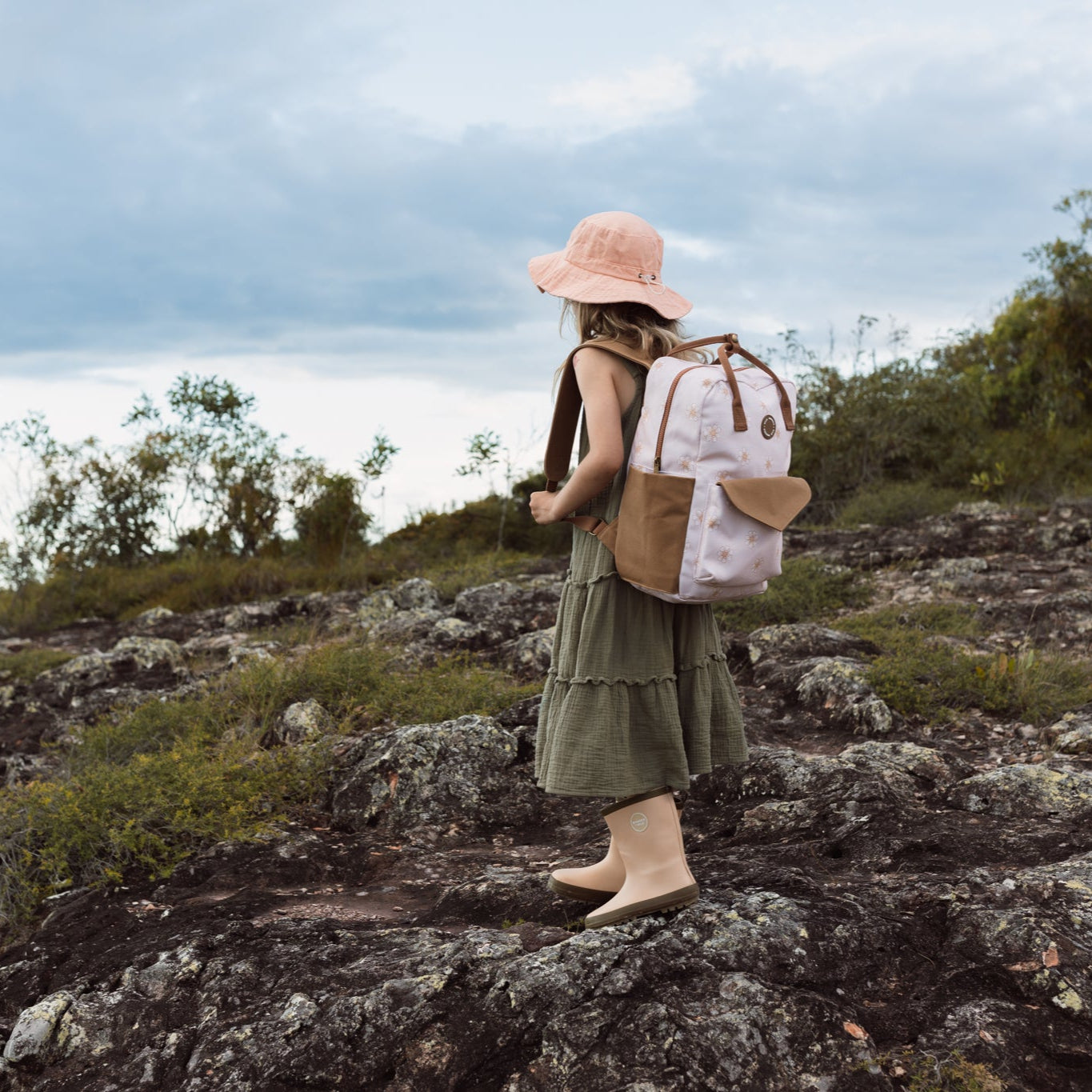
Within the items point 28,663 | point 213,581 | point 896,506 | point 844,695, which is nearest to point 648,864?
point 844,695

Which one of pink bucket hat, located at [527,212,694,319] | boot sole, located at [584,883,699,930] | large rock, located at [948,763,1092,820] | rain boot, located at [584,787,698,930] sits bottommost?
large rock, located at [948,763,1092,820]

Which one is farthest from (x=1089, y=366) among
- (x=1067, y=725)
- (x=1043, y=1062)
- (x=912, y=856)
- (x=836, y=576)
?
(x=1043, y=1062)

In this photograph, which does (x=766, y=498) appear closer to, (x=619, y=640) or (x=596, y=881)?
(x=619, y=640)

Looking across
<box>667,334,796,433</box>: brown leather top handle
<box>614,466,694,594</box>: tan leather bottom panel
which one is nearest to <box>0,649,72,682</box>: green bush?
<box>614,466,694,594</box>: tan leather bottom panel

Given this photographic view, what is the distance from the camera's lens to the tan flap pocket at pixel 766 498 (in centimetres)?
245

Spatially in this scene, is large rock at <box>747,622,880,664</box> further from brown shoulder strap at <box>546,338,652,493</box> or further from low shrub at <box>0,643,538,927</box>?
brown shoulder strap at <box>546,338,652,493</box>

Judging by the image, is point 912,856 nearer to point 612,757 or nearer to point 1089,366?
point 612,757

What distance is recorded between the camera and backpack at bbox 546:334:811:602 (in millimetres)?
2443

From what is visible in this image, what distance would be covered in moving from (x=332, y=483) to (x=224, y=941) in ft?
29.4

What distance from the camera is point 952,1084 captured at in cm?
211

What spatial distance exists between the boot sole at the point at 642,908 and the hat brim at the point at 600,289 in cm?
158

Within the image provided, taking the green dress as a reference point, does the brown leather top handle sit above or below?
above

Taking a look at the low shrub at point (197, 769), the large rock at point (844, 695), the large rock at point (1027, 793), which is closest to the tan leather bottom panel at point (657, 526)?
the large rock at point (1027, 793)

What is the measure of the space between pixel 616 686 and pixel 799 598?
4637mm
